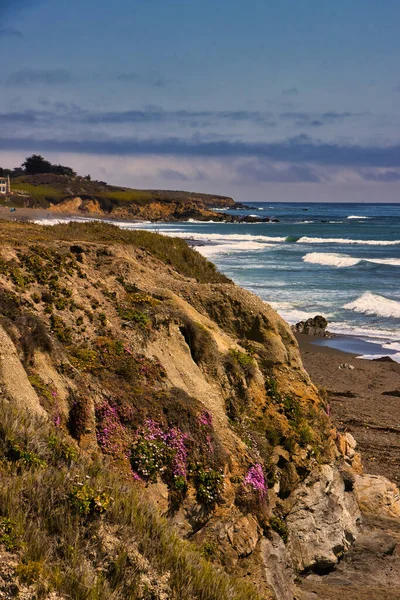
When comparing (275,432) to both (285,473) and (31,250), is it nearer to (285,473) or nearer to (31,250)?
(285,473)

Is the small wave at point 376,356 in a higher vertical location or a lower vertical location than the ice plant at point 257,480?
lower

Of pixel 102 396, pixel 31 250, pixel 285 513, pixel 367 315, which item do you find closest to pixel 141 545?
pixel 102 396

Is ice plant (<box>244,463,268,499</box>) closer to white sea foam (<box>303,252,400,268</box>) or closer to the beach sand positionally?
the beach sand

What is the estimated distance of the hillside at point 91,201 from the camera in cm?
14725

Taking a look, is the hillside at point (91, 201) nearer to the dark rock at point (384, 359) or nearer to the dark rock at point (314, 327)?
the dark rock at point (314, 327)

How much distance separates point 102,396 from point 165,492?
1.64m

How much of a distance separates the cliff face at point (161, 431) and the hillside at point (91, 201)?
129753 millimetres

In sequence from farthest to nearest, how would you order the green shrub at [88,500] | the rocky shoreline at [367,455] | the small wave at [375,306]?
the small wave at [375,306] < the rocky shoreline at [367,455] < the green shrub at [88,500]

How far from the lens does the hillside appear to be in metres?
147

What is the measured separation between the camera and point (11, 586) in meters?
5.36

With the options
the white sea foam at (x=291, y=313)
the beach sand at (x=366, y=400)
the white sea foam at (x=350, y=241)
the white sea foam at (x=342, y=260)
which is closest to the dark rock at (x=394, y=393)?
the beach sand at (x=366, y=400)

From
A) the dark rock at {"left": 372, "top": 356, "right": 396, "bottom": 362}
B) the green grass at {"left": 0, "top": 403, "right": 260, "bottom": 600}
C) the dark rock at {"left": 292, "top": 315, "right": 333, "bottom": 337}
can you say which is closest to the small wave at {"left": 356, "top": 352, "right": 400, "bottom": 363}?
the dark rock at {"left": 372, "top": 356, "right": 396, "bottom": 362}

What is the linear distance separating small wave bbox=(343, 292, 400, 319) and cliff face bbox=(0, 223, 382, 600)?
25.7m

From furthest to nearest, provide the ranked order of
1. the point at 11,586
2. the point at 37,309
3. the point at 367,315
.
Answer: the point at 367,315 → the point at 37,309 → the point at 11,586
